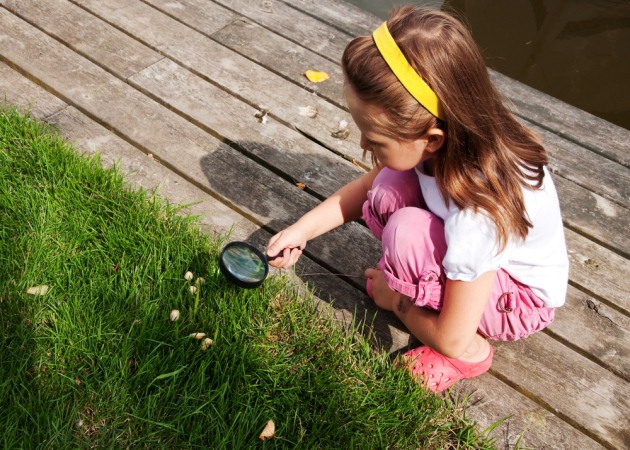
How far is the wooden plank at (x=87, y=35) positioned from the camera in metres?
2.80

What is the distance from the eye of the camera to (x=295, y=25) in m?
3.24

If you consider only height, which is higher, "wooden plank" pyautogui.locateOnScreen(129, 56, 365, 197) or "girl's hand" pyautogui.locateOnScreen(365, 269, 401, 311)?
"girl's hand" pyautogui.locateOnScreen(365, 269, 401, 311)

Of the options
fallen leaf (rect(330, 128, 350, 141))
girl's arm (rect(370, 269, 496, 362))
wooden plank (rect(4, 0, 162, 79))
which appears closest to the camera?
girl's arm (rect(370, 269, 496, 362))

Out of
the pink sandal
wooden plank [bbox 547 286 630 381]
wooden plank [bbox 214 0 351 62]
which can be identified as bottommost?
the pink sandal

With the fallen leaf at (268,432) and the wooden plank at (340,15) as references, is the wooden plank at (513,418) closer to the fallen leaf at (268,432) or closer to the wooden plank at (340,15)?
the fallen leaf at (268,432)

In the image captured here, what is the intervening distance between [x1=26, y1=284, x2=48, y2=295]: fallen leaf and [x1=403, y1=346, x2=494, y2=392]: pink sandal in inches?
41.5

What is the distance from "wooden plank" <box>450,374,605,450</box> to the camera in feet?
5.91

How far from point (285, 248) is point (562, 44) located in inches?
145

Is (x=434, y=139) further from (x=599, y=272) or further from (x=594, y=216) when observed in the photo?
(x=594, y=216)

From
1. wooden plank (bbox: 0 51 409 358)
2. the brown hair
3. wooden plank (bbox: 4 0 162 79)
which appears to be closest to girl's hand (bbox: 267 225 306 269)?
wooden plank (bbox: 0 51 409 358)

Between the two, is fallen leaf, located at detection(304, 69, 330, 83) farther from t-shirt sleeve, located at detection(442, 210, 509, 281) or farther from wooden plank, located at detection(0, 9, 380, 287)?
t-shirt sleeve, located at detection(442, 210, 509, 281)

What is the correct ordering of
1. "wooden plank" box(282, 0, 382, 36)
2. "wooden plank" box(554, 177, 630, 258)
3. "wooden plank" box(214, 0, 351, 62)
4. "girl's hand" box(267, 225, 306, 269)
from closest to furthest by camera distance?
1. "girl's hand" box(267, 225, 306, 269)
2. "wooden plank" box(554, 177, 630, 258)
3. "wooden plank" box(214, 0, 351, 62)
4. "wooden plank" box(282, 0, 382, 36)

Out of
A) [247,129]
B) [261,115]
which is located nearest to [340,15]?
[261,115]

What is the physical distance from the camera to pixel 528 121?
2893 millimetres
